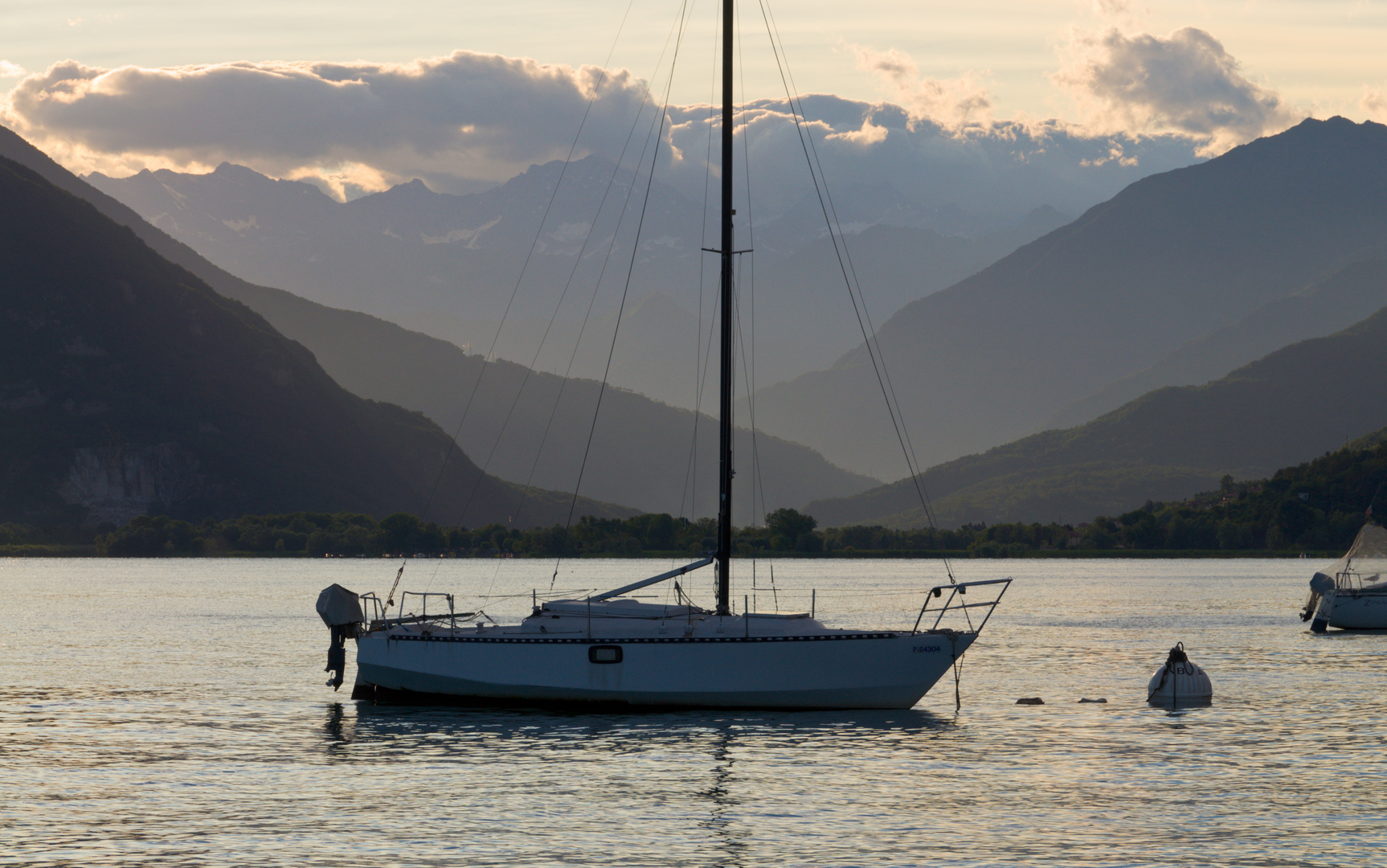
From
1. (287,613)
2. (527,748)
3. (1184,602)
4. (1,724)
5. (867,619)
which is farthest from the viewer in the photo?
(1184,602)

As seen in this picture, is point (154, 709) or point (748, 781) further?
point (154, 709)

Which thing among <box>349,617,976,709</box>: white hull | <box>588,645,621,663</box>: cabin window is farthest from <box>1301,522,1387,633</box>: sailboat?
<box>588,645,621,663</box>: cabin window

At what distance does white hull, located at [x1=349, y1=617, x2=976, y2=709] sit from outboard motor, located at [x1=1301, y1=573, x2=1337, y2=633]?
5045cm

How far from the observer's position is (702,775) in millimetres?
34031

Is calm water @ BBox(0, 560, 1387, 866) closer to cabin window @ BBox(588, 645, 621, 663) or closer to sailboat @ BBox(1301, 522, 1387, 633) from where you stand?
cabin window @ BBox(588, 645, 621, 663)

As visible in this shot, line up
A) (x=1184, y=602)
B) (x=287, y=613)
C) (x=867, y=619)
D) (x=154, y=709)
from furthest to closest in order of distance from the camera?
1. (x=1184, y=602)
2. (x=287, y=613)
3. (x=867, y=619)
4. (x=154, y=709)

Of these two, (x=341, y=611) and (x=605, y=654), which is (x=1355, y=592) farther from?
(x=341, y=611)

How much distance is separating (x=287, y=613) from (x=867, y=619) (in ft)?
156

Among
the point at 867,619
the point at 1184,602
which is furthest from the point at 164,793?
the point at 1184,602

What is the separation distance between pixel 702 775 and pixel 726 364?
1408cm

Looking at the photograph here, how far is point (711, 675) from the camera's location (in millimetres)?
40719

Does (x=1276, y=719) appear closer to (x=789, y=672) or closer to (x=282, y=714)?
(x=789, y=672)

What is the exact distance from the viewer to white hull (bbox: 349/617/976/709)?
133 feet

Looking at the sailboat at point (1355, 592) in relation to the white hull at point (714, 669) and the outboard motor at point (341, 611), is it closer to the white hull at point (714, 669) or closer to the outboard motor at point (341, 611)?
the white hull at point (714, 669)
